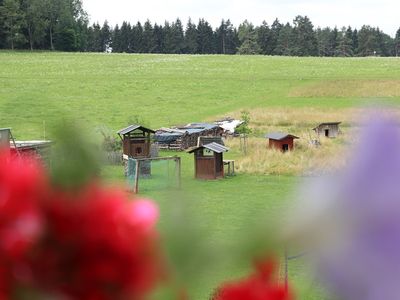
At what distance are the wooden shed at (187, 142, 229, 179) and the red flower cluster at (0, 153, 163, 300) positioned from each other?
1547 centimetres

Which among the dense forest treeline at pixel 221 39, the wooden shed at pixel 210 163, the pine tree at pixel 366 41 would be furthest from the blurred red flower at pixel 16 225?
the pine tree at pixel 366 41

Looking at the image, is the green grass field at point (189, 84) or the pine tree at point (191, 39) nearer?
the green grass field at point (189, 84)

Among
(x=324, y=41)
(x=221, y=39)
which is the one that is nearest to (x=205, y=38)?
(x=221, y=39)

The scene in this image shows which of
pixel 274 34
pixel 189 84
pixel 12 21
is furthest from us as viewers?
pixel 274 34

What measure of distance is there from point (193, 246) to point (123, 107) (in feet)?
107

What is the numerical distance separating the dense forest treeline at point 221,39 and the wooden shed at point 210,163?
46767mm

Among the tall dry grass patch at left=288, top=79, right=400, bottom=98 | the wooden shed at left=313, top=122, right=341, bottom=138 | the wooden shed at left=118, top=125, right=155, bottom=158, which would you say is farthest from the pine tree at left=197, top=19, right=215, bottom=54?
the wooden shed at left=118, top=125, right=155, bottom=158

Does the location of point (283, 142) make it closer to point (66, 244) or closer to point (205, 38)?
point (66, 244)

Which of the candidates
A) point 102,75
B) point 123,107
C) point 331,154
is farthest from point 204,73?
point 331,154

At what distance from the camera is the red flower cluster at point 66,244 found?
37cm

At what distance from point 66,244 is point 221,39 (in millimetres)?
79156

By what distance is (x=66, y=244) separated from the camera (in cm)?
38

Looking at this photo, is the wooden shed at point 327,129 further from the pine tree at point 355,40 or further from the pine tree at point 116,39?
the pine tree at point 355,40

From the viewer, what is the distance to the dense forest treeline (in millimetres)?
66625
